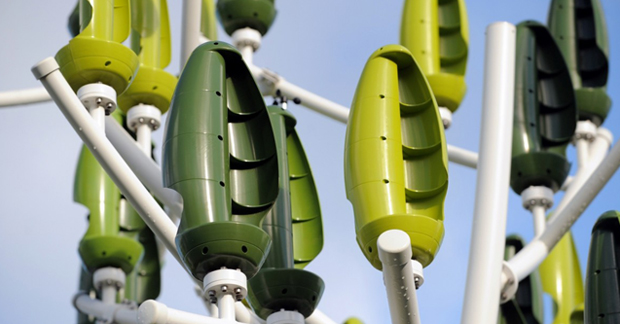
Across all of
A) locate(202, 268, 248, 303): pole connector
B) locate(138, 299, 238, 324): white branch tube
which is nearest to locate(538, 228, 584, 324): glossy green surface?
locate(202, 268, 248, 303): pole connector

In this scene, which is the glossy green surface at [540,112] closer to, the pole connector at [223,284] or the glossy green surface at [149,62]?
the glossy green surface at [149,62]

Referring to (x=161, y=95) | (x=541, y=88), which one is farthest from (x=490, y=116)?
(x=161, y=95)

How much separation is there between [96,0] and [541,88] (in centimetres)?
447

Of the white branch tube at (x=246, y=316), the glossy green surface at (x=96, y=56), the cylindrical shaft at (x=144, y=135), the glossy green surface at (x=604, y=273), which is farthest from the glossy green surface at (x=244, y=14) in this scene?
the glossy green surface at (x=604, y=273)

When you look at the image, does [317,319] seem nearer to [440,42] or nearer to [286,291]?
[286,291]

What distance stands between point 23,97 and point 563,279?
18.8 ft

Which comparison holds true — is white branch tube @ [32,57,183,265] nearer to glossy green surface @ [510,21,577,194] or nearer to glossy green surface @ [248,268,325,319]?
glossy green surface @ [248,268,325,319]

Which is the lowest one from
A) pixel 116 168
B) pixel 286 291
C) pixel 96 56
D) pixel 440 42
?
pixel 286 291

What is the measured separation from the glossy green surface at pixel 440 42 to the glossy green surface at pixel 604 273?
2.93m

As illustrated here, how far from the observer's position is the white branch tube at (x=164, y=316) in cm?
944

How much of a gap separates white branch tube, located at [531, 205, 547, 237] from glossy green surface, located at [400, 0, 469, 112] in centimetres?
121

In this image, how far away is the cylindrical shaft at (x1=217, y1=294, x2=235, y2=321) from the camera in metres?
9.89

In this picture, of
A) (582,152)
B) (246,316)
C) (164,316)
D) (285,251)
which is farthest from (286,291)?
(582,152)

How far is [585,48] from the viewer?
53.7 ft
